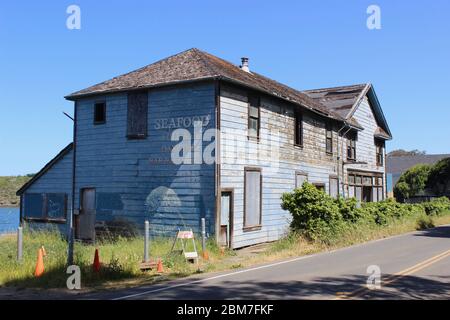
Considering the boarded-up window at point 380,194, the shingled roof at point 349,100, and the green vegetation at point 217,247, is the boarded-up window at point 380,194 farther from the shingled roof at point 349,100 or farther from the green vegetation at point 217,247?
the green vegetation at point 217,247

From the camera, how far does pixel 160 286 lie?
10500 mm

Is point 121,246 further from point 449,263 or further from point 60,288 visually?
point 449,263

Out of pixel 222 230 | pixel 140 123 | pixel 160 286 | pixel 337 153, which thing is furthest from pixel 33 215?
pixel 337 153

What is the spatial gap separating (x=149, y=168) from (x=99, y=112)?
13.3 ft

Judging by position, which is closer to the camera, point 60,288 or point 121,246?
point 60,288

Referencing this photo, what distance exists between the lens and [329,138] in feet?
86.8

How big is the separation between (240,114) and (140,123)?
4.13m

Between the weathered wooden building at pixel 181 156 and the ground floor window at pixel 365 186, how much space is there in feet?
21.4

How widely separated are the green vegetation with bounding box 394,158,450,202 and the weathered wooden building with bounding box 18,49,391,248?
33.1 m

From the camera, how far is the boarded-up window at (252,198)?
1861 cm

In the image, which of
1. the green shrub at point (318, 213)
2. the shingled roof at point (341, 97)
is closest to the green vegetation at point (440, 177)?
the shingled roof at point (341, 97)

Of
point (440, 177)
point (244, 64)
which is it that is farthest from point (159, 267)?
point (440, 177)

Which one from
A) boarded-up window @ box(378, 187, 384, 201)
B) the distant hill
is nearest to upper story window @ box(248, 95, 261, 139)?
boarded-up window @ box(378, 187, 384, 201)

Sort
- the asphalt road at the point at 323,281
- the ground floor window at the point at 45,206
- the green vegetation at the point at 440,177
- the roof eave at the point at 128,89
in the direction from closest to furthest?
1. the asphalt road at the point at 323,281
2. the roof eave at the point at 128,89
3. the ground floor window at the point at 45,206
4. the green vegetation at the point at 440,177
